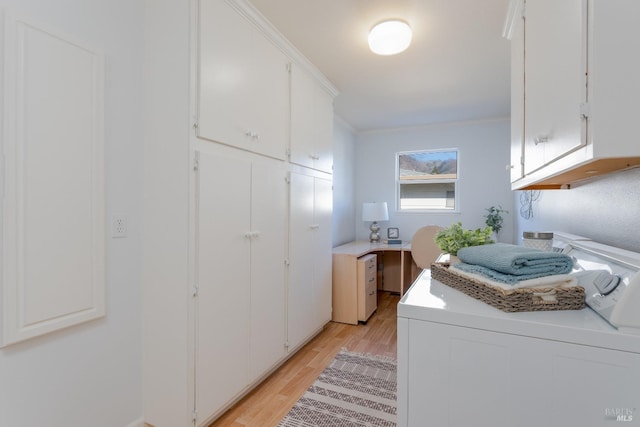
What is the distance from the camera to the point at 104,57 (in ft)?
4.84

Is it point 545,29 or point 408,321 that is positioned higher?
point 545,29

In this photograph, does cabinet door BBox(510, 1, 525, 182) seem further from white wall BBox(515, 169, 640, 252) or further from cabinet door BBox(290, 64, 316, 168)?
cabinet door BBox(290, 64, 316, 168)

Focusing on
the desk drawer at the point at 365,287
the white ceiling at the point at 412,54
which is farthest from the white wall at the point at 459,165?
the desk drawer at the point at 365,287

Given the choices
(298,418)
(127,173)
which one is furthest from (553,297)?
(127,173)

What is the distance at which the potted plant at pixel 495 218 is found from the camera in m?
3.95

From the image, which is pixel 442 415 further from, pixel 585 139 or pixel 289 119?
pixel 289 119

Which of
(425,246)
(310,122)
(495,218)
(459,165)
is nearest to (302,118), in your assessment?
(310,122)

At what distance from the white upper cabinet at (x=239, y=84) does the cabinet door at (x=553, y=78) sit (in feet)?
4.79

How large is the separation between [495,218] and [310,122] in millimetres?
2811

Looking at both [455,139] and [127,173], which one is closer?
[127,173]

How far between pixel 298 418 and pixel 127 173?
167 cm

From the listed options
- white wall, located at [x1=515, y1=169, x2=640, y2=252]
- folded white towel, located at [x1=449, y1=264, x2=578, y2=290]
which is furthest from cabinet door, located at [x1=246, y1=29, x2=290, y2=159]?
white wall, located at [x1=515, y1=169, x2=640, y2=252]

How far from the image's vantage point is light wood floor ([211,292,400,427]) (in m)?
1.80

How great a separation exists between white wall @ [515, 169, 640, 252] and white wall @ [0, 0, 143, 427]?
6.79 feet
